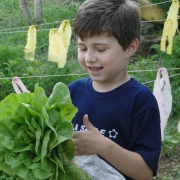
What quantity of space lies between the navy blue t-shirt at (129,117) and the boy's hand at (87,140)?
21 cm

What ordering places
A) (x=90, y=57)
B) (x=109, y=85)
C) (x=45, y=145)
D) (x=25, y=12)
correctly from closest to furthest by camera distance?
(x=45, y=145)
(x=90, y=57)
(x=109, y=85)
(x=25, y=12)

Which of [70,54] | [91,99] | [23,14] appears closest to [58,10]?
[23,14]

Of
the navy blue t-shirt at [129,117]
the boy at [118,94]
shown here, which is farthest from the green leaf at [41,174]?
the navy blue t-shirt at [129,117]

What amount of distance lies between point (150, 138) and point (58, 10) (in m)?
6.50

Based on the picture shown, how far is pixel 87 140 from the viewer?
5.69ft

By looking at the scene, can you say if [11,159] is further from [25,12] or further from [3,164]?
[25,12]

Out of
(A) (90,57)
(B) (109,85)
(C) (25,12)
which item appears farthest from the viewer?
(C) (25,12)

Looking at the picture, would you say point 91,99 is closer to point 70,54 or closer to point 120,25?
point 120,25

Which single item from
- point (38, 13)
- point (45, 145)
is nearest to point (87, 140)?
point (45, 145)

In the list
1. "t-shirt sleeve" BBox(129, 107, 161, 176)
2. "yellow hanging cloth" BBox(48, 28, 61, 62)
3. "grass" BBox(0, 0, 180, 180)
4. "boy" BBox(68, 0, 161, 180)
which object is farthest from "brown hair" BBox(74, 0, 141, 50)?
"grass" BBox(0, 0, 180, 180)

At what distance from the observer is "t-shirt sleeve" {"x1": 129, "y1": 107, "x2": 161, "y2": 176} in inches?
75.7

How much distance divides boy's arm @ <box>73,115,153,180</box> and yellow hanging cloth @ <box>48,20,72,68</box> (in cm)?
195

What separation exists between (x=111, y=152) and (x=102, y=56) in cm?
40

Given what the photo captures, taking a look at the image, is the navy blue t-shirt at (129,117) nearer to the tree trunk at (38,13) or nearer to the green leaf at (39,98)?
the green leaf at (39,98)
